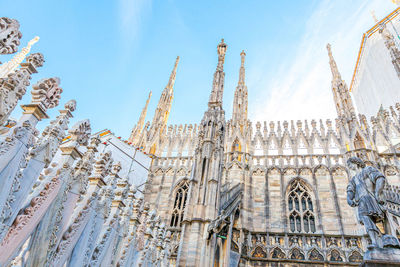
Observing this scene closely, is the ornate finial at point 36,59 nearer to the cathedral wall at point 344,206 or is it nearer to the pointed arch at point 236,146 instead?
the pointed arch at point 236,146

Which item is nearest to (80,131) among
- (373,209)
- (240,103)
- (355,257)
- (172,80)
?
(373,209)

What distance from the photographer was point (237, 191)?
14000 mm

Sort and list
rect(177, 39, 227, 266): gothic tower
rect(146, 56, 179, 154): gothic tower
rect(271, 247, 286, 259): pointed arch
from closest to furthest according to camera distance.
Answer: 1. rect(177, 39, 227, 266): gothic tower
2. rect(271, 247, 286, 259): pointed arch
3. rect(146, 56, 179, 154): gothic tower

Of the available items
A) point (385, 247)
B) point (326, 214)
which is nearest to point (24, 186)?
point (385, 247)

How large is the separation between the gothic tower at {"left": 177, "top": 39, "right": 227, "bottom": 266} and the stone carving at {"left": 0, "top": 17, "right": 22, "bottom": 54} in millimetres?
7528

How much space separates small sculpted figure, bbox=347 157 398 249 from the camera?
216 inches

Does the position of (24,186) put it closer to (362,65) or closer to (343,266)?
(343,266)

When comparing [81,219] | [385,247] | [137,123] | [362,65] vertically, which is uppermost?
[362,65]

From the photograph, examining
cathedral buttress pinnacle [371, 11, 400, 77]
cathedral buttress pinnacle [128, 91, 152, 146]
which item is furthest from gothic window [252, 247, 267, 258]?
cathedral buttress pinnacle [371, 11, 400, 77]

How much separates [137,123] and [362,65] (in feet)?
86.1

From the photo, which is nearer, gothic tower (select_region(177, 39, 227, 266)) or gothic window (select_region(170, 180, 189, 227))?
gothic tower (select_region(177, 39, 227, 266))

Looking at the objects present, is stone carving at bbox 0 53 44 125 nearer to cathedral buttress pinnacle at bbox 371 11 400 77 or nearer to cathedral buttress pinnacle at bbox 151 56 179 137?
cathedral buttress pinnacle at bbox 151 56 179 137

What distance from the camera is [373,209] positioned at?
5688 millimetres

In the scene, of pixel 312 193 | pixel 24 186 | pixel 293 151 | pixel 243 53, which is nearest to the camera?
pixel 24 186
